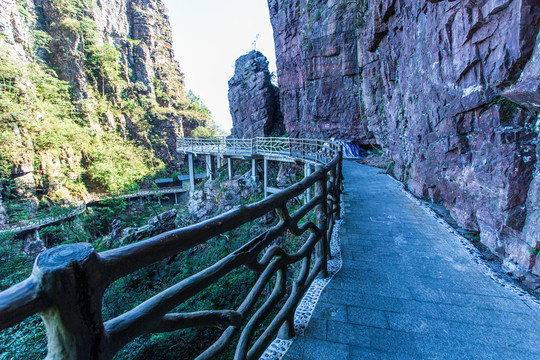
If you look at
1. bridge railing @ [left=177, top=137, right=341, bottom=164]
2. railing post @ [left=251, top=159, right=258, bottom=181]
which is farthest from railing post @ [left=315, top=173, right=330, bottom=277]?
railing post @ [left=251, top=159, right=258, bottom=181]

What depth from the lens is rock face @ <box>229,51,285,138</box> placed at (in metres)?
22.7

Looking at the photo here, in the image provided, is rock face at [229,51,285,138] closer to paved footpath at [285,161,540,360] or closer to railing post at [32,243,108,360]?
paved footpath at [285,161,540,360]

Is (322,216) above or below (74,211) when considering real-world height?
above

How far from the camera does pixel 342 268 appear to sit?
293 cm

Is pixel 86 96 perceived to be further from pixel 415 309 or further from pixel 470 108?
pixel 415 309

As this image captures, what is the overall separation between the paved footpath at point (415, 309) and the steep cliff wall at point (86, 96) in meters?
22.4

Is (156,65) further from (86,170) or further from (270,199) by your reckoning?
(270,199)

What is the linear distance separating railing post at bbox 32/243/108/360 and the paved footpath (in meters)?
1.46

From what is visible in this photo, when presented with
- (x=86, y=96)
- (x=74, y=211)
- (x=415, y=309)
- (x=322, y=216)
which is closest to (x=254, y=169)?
(x=322, y=216)

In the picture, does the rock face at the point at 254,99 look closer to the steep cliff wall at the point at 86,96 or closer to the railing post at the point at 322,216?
the steep cliff wall at the point at 86,96

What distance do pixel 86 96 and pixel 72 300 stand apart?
1225 inches

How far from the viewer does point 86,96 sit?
24.3m

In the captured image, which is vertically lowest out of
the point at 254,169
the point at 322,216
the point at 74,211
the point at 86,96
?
the point at 74,211

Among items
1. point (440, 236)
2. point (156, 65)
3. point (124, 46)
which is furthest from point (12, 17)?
point (440, 236)
